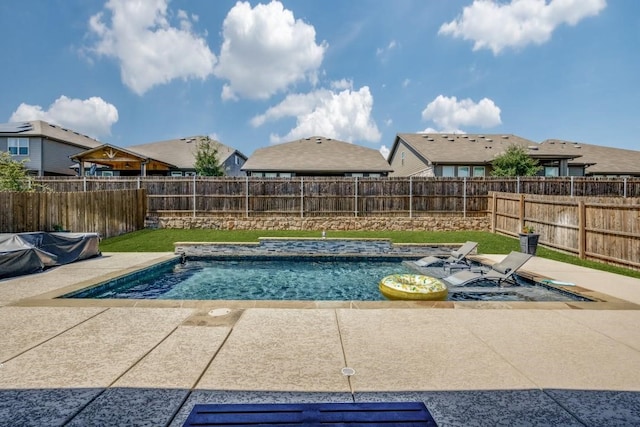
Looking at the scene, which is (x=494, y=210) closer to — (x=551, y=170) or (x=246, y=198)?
(x=246, y=198)

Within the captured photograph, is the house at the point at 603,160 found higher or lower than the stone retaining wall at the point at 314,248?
higher

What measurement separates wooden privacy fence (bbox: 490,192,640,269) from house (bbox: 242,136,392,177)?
516 inches

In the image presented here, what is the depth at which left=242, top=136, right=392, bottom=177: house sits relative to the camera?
2552 cm

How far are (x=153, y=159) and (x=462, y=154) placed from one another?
23.1m

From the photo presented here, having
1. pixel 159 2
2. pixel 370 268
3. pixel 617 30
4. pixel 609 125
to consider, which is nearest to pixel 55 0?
pixel 159 2

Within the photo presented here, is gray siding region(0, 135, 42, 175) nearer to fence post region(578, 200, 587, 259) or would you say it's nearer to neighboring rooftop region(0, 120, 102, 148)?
neighboring rooftop region(0, 120, 102, 148)

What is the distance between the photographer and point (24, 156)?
26.9 m

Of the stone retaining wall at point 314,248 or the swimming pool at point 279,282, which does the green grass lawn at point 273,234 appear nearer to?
the stone retaining wall at point 314,248

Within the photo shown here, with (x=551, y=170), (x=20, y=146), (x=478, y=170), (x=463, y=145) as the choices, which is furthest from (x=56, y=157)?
(x=551, y=170)

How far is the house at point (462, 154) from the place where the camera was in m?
25.4

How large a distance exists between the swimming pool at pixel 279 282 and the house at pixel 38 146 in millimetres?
24516

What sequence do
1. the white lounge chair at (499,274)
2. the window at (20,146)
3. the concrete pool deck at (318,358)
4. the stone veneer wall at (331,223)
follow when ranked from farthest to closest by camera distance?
the window at (20,146)
the stone veneer wall at (331,223)
the white lounge chair at (499,274)
the concrete pool deck at (318,358)

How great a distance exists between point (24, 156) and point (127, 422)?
110 ft

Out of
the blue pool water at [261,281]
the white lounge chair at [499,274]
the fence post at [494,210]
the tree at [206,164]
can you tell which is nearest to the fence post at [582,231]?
the white lounge chair at [499,274]
